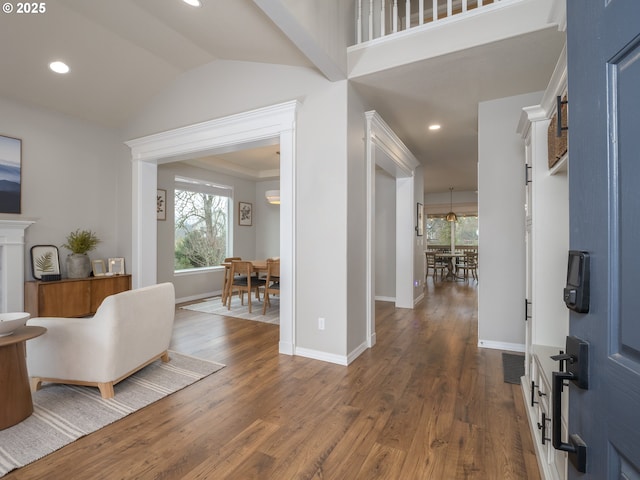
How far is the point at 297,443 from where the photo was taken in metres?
1.86

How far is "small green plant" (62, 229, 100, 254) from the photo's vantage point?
4121mm

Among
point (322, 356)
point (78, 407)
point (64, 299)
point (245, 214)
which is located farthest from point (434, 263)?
point (78, 407)

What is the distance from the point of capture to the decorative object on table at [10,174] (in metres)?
3.65

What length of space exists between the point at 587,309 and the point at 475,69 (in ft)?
9.21

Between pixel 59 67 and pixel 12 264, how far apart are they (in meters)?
2.30

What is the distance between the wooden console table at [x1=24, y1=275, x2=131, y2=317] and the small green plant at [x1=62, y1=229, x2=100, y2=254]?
400 millimetres

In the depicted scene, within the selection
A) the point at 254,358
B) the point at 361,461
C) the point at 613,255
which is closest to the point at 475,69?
the point at 613,255

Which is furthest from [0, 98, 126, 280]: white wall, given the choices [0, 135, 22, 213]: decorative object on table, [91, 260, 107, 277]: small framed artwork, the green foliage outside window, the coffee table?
the coffee table

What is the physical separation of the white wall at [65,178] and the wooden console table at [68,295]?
0.35 meters

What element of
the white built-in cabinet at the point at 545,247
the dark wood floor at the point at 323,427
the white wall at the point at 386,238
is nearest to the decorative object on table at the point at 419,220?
the white wall at the point at 386,238

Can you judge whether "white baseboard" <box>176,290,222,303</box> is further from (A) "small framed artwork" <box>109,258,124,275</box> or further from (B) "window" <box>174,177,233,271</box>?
(A) "small framed artwork" <box>109,258,124,275</box>

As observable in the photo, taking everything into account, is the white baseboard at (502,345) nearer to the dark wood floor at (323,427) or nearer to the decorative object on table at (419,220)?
the dark wood floor at (323,427)

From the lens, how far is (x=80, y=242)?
13.5 feet

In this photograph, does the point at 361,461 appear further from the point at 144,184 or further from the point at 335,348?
the point at 144,184
